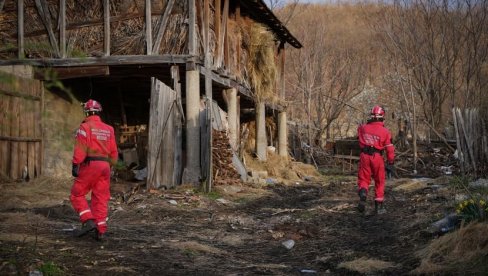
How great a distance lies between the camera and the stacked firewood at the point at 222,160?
1311cm

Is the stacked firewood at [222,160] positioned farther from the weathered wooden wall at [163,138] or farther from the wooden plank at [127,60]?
the wooden plank at [127,60]

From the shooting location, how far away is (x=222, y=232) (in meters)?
8.27

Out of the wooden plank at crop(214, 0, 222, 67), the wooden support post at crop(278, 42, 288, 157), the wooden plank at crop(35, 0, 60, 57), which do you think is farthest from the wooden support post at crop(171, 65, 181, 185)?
the wooden support post at crop(278, 42, 288, 157)

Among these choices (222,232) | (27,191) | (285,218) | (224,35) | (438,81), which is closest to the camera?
(222,232)

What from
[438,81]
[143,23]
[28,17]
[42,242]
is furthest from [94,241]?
[438,81]

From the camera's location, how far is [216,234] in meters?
8.09

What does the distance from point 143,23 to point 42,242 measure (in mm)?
8080

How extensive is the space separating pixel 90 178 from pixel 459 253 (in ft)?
14.1

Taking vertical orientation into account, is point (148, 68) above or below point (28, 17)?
below

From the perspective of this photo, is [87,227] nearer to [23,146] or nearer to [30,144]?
[23,146]

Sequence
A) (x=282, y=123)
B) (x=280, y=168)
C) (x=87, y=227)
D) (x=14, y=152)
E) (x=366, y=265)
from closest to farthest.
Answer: (x=366, y=265) → (x=87, y=227) → (x=14, y=152) → (x=280, y=168) → (x=282, y=123)

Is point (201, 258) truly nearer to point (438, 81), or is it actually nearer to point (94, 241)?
point (94, 241)

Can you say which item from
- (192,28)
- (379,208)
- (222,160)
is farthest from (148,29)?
(379,208)

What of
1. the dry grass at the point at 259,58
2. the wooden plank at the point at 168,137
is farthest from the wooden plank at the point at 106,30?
the dry grass at the point at 259,58
